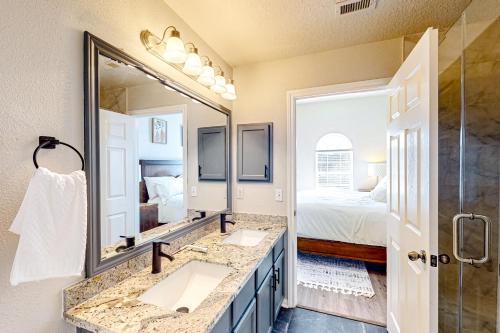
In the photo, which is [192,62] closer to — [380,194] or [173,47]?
[173,47]

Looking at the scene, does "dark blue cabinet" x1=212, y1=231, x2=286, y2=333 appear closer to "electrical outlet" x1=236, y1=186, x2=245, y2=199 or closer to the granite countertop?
the granite countertop

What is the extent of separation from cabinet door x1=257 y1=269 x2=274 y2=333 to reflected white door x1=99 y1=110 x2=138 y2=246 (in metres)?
0.88

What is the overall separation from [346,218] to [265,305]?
69.0 inches

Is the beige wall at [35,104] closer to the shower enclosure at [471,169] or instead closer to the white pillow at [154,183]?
the white pillow at [154,183]

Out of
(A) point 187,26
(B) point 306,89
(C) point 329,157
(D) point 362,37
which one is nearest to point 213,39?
(A) point 187,26

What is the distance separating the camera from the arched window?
5.49 meters

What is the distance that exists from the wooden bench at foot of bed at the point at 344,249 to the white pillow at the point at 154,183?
2161 millimetres

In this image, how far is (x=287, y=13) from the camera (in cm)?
157

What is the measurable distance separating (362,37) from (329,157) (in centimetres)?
400

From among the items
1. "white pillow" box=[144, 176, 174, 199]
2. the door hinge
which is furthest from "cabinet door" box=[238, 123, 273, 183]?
the door hinge

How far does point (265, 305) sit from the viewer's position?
5.30ft

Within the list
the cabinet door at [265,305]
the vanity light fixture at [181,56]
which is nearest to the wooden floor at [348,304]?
the cabinet door at [265,305]

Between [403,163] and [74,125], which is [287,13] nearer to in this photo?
[403,163]

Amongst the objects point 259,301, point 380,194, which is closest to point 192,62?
point 259,301
